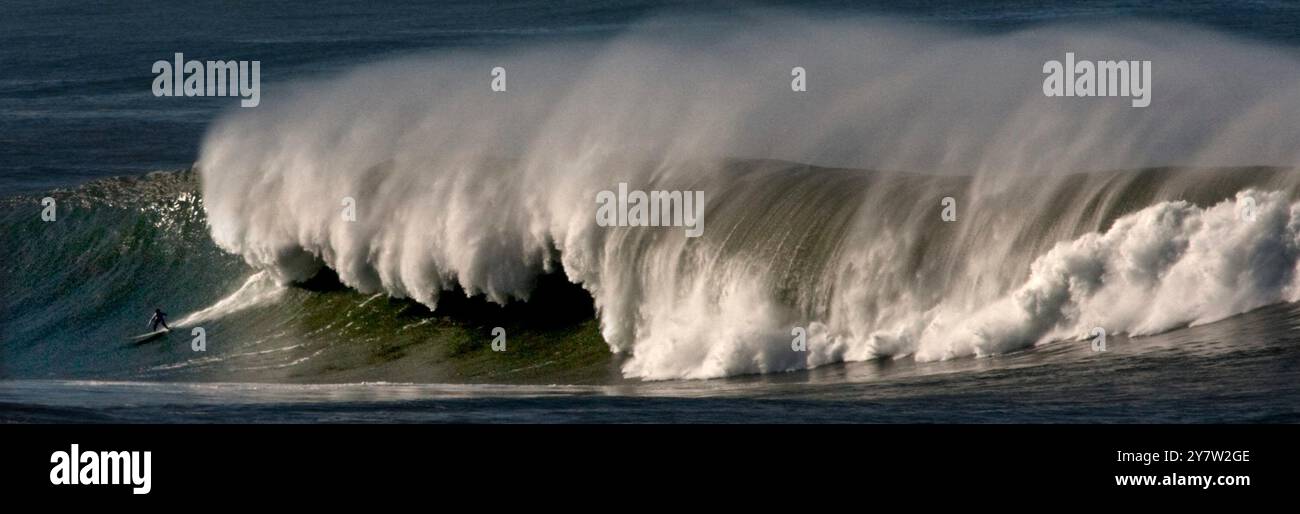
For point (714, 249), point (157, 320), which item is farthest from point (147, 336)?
point (714, 249)

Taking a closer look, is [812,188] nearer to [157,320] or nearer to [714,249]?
[714,249]

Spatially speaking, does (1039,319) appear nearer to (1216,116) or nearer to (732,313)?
(732,313)

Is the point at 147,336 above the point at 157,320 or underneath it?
underneath

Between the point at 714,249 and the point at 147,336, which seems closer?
the point at 714,249

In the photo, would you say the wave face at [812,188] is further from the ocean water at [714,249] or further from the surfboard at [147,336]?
the surfboard at [147,336]

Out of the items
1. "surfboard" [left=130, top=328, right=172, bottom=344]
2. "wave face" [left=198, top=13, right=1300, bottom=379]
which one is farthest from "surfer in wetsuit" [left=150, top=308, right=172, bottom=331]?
"wave face" [left=198, top=13, right=1300, bottom=379]

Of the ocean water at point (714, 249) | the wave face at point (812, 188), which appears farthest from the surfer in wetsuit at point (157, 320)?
the wave face at point (812, 188)

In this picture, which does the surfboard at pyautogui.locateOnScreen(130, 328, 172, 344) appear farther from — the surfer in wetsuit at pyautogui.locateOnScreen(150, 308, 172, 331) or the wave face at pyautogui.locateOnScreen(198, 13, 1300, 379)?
the wave face at pyautogui.locateOnScreen(198, 13, 1300, 379)
